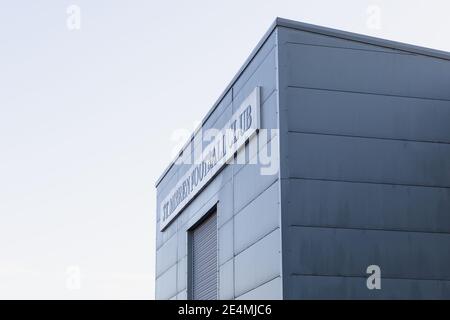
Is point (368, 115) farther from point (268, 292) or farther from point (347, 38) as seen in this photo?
point (268, 292)

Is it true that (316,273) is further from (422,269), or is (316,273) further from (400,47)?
(400,47)

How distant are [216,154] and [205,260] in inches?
162

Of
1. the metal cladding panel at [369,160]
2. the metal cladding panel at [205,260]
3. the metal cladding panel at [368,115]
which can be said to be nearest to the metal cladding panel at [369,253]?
the metal cladding panel at [369,160]

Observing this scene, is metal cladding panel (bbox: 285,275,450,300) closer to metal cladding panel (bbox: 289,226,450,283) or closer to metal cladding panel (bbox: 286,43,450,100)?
metal cladding panel (bbox: 289,226,450,283)

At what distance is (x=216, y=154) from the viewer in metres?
28.3

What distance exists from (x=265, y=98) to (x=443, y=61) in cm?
537

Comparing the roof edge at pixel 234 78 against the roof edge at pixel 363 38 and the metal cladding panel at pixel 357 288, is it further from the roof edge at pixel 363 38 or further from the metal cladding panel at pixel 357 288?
the metal cladding panel at pixel 357 288

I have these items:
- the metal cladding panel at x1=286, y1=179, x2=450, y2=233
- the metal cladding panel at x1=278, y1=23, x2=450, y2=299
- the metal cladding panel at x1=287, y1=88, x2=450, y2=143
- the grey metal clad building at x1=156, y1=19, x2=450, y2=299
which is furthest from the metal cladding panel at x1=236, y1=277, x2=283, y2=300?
the metal cladding panel at x1=287, y1=88, x2=450, y2=143

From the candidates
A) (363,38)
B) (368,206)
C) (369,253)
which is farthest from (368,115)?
(369,253)

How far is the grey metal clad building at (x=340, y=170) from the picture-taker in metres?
21.8

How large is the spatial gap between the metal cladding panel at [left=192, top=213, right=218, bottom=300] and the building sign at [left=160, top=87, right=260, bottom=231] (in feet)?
4.43

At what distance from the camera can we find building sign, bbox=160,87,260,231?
972 inches
